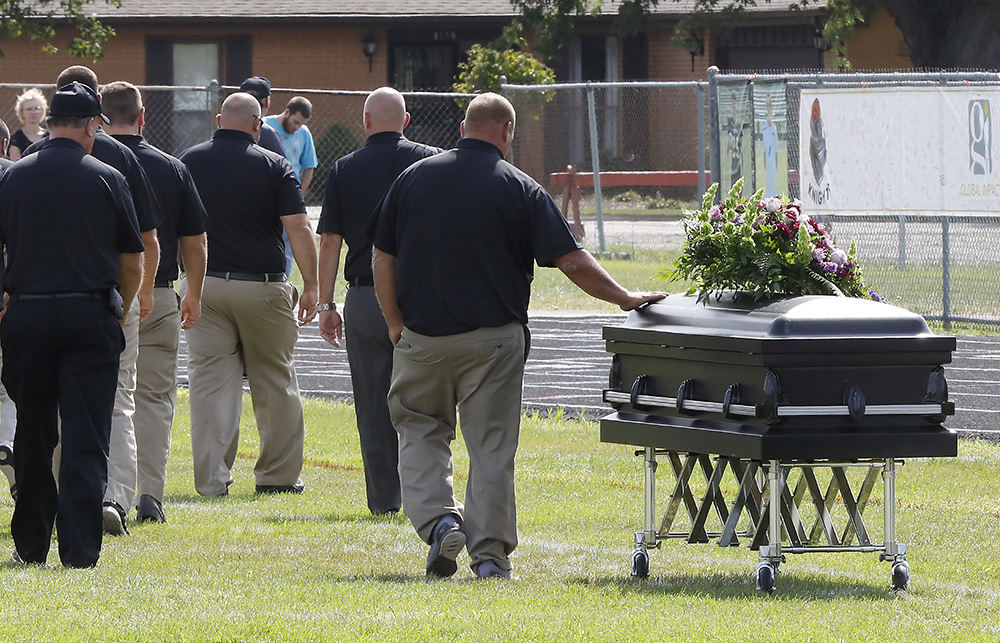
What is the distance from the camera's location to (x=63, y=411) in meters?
7.42

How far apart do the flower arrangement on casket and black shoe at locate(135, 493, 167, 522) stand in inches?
115

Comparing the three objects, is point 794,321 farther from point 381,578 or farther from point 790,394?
point 381,578

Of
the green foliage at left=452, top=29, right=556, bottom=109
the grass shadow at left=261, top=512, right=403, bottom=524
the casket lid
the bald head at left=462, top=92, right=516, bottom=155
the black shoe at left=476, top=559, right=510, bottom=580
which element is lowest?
the grass shadow at left=261, top=512, right=403, bottom=524

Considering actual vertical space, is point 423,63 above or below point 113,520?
above

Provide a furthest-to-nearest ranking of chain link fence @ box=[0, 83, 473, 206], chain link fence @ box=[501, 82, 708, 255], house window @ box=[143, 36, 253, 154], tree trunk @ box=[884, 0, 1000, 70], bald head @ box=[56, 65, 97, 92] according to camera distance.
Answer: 1. house window @ box=[143, 36, 253, 154]
2. chain link fence @ box=[0, 83, 473, 206]
3. tree trunk @ box=[884, 0, 1000, 70]
4. chain link fence @ box=[501, 82, 708, 255]
5. bald head @ box=[56, 65, 97, 92]

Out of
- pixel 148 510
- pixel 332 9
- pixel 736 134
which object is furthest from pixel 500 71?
pixel 148 510

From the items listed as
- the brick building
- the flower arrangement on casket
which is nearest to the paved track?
the flower arrangement on casket

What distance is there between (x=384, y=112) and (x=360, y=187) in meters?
0.40

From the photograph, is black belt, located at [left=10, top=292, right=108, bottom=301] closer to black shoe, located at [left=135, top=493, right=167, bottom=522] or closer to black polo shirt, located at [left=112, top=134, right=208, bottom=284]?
black polo shirt, located at [left=112, top=134, right=208, bottom=284]

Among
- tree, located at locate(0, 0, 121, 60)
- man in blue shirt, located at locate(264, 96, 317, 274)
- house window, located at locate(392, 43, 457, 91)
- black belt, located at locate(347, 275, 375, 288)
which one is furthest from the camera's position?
house window, located at locate(392, 43, 457, 91)

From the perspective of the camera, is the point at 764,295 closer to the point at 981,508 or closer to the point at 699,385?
the point at 699,385

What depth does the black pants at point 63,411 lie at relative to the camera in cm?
732

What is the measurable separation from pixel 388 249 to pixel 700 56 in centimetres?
3220

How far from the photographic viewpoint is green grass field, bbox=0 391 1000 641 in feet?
19.9
